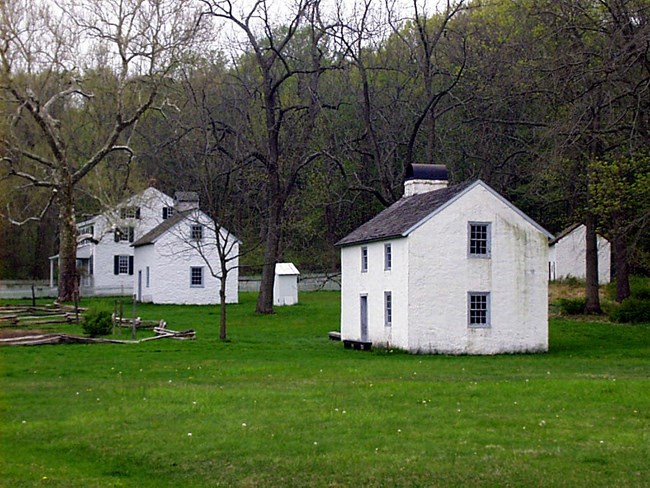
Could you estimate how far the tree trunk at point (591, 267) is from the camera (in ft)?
140

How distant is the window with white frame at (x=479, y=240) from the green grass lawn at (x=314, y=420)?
4.28 metres

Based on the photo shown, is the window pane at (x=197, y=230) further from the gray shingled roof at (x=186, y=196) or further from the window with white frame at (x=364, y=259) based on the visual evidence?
the window with white frame at (x=364, y=259)

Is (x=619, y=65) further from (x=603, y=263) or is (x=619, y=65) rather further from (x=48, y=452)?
(x=603, y=263)

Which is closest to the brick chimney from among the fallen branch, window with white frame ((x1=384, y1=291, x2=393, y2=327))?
window with white frame ((x1=384, y1=291, x2=393, y2=327))

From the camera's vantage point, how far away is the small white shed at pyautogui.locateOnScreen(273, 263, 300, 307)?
186 feet

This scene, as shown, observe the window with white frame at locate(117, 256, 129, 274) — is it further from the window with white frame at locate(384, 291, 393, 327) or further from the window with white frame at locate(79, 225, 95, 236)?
the window with white frame at locate(384, 291, 393, 327)

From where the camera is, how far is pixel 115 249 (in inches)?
2731

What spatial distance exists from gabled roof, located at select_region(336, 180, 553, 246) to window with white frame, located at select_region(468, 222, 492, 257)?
1099 millimetres

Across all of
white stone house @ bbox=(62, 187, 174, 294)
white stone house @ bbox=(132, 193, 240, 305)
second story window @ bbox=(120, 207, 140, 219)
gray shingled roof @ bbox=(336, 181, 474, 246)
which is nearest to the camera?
gray shingled roof @ bbox=(336, 181, 474, 246)

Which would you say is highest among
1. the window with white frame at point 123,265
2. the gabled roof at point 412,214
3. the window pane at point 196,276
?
the gabled roof at point 412,214

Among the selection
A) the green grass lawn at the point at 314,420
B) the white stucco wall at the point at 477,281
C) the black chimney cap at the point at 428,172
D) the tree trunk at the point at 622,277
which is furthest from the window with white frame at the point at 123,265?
the white stucco wall at the point at 477,281

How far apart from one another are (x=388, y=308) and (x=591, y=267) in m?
13.7

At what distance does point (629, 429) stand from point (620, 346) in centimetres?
1898

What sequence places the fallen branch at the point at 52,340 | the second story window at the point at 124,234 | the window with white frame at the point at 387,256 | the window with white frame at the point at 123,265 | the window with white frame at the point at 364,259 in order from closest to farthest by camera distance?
the fallen branch at the point at 52,340
the window with white frame at the point at 387,256
the window with white frame at the point at 364,259
the second story window at the point at 124,234
the window with white frame at the point at 123,265
